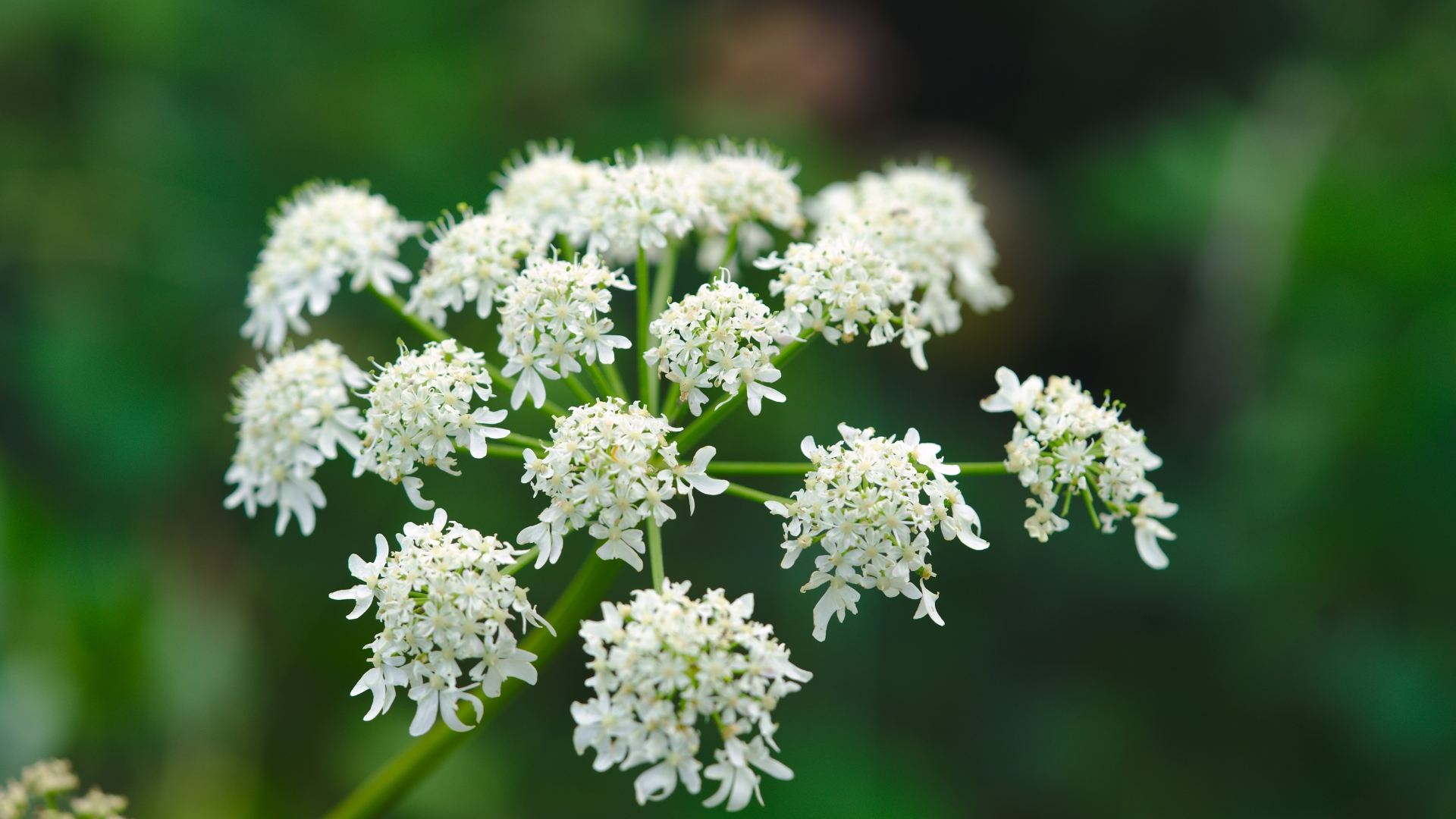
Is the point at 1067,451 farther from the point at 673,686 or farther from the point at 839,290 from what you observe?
the point at 673,686

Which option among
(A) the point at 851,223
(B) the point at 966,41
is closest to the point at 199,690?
(A) the point at 851,223

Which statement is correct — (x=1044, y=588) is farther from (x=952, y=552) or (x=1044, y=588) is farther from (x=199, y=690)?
(x=199, y=690)

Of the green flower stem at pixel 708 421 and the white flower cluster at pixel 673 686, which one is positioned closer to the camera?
the white flower cluster at pixel 673 686

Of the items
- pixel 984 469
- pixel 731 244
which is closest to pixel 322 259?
pixel 731 244

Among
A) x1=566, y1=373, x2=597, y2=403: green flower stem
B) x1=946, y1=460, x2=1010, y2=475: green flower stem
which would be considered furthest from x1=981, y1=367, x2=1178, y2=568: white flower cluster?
x1=566, y1=373, x2=597, y2=403: green flower stem

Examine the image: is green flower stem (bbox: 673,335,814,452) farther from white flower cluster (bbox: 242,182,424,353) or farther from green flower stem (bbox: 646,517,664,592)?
white flower cluster (bbox: 242,182,424,353)

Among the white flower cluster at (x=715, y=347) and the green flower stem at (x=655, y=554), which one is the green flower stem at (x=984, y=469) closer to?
the white flower cluster at (x=715, y=347)

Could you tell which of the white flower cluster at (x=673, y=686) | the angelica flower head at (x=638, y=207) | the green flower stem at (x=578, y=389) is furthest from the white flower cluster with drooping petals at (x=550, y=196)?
the white flower cluster at (x=673, y=686)

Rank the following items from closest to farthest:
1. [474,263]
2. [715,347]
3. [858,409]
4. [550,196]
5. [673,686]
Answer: [673,686] → [715,347] → [474,263] → [550,196] → [858,409]
